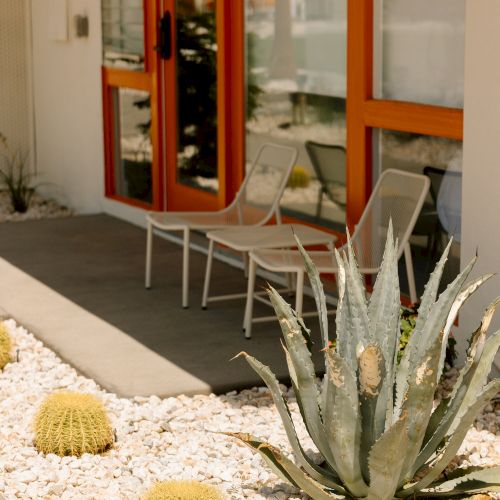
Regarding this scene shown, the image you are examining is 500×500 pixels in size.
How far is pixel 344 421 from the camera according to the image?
12.5 feet

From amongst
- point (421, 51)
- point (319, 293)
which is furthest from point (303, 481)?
point (421, 51)

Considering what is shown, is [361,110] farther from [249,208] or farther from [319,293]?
[319,293]

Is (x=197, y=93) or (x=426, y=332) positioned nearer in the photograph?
(x=426, y=332)

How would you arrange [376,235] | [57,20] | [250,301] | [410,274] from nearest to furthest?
[410,274] → [250,301] → [376,235] → [57,20]

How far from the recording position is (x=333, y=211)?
283 inches

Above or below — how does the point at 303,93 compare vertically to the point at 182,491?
above

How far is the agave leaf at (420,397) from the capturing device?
3730 mm

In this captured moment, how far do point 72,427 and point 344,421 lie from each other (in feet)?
4.41

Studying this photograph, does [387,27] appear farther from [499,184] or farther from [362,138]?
[499,184]

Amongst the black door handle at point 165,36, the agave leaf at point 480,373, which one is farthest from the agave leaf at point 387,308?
the black door handle at point 165,36

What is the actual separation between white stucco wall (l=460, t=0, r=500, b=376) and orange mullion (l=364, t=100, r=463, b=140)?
37 centimetres

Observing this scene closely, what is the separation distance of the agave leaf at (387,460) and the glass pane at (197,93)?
15.9 ft

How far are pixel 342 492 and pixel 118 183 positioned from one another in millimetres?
6338

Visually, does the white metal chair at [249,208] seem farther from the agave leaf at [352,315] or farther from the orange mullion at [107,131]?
the agave leaf at [352,315]
